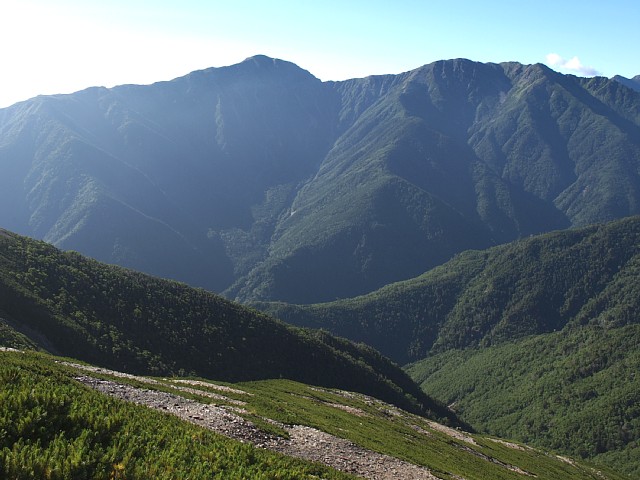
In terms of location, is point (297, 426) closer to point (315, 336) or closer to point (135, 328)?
point (135, 328)

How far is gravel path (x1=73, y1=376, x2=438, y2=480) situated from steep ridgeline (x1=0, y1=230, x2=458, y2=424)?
34.4 metres

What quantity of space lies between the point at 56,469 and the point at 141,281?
139 m

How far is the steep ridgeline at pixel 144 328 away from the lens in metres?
96.2

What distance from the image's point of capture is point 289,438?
46.2m

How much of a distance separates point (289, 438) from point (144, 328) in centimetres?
8539

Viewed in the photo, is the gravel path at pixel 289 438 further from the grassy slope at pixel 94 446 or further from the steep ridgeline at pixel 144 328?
the steep ridgeline at pixel 144 328

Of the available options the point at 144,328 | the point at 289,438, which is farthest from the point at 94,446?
the point at 144,328

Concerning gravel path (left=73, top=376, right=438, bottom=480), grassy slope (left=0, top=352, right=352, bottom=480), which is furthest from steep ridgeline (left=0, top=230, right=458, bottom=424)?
grassy slope (left=0, top=352, right=352, bottom=480)

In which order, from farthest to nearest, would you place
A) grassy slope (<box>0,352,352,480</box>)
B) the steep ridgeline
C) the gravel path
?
the steep ridgeline → the gravel path → grassy slope (<box>0,352,352,480</box>)

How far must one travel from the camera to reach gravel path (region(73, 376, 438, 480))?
4325cm

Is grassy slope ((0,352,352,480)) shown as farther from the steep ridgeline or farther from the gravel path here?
the steep ridgeline

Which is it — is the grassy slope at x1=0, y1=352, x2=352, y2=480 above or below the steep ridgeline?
above

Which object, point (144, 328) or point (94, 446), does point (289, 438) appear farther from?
point (144, 328)

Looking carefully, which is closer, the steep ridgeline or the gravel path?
the gravel path
